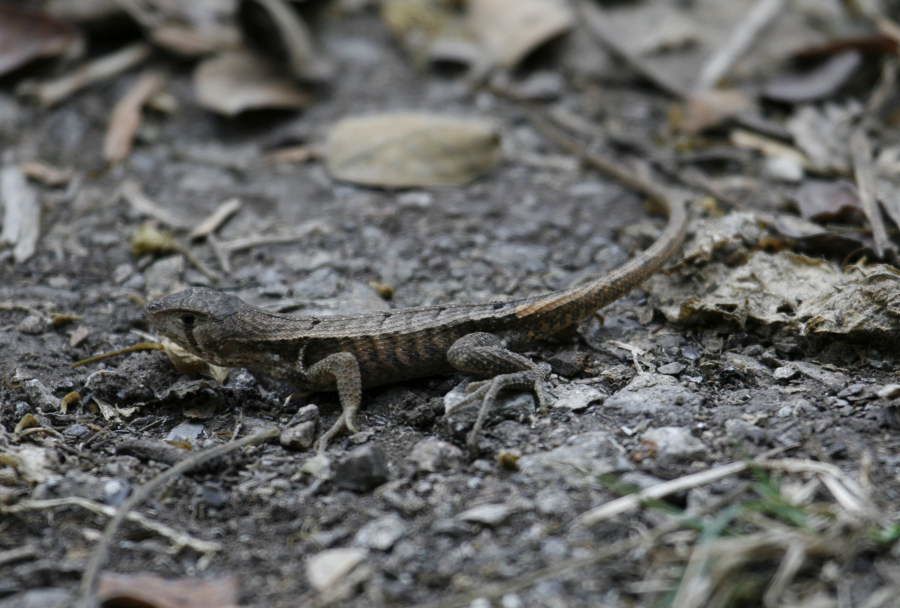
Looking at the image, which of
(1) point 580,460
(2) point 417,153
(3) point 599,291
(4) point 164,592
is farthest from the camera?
(2) point 417,153

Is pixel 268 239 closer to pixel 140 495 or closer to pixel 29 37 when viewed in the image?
pixel 140 495

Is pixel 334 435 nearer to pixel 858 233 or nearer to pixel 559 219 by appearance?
pixel 559 219

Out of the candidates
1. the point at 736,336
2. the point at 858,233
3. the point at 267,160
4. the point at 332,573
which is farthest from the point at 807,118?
the point at 332,573

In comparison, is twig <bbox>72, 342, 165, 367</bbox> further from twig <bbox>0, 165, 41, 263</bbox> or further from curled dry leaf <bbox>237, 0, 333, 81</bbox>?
curled dry leaf <bbox>237, 0, 333, 81</bbox>

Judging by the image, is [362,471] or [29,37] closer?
[362,471]

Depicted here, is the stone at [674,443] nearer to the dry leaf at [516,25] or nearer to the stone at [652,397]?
the stone at [652,397]

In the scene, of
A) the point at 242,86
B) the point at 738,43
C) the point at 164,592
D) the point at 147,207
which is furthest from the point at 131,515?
the point at 738,43
